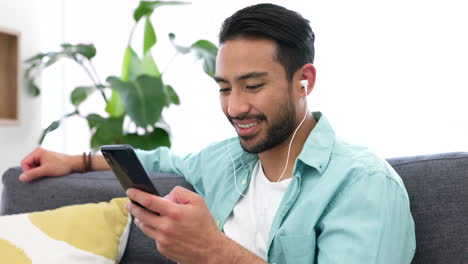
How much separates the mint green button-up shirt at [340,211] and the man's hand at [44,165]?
74 cm

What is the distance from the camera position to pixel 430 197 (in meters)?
1.14

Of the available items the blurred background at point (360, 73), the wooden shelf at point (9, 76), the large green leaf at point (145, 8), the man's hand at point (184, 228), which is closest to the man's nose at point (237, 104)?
the man's hand at point (184, 228)

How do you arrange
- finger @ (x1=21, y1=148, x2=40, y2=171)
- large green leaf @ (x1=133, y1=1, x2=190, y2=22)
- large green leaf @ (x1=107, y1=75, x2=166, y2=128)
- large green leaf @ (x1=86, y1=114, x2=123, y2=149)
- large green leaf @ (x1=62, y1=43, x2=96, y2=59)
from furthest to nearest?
large green leaf @ (x1=62, y1=43, x2=96, y2=59) < large green leaf @ (x1=133, y1=1, x2=190, y2=22) < large green leaf @ (x1=86, y1=114, x2=123, y2=149) < large green leaf @ (x1=107, y1=75, x2=166, y2=128) < finger @ (x1=21, y1=148, x2=40, y2=171)

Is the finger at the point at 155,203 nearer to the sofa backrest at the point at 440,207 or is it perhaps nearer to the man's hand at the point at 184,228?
the man's hand at the point at 184,228

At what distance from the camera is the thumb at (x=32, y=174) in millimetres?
1561

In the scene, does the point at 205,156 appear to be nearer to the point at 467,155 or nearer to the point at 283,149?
the point at 283,149

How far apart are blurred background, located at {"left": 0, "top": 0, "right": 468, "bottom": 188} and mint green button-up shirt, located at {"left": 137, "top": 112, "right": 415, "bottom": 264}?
0.79 meters

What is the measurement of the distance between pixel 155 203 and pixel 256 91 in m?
→ 0.42

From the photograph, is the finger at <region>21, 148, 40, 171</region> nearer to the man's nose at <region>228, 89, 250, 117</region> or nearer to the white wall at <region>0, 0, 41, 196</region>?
the man's nose at <region>228, 89, 250, 117</region>

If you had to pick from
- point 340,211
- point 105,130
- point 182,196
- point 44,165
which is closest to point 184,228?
point 182,196

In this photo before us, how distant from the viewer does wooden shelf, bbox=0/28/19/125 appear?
9.74 feet

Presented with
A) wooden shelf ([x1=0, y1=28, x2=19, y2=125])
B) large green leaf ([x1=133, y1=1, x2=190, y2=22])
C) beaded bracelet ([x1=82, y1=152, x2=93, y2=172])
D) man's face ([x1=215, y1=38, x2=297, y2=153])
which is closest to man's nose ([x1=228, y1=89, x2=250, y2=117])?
man's face ([x1=215, y1=38, x2=297, y2=153])

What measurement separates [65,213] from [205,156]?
0.42m

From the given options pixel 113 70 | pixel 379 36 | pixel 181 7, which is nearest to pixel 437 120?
pixel 379 36
